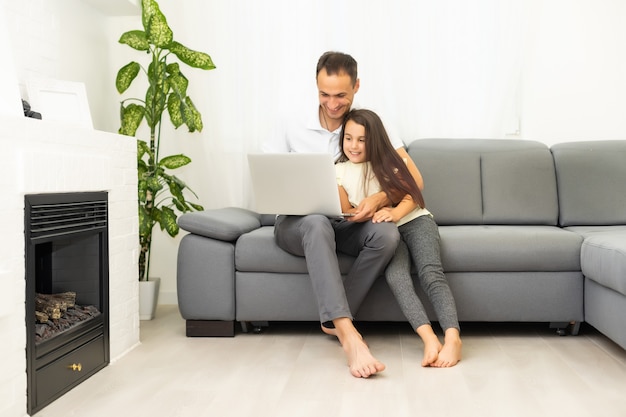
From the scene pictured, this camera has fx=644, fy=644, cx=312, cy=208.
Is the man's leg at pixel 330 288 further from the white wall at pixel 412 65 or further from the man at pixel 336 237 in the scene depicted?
the white wall at pixel 412 65

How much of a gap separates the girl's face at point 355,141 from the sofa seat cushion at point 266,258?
399mm

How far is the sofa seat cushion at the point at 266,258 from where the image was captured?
2.59m

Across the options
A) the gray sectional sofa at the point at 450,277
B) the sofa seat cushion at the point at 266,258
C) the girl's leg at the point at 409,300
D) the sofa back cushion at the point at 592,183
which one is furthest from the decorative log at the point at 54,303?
the sofa back cushion at the point at 592,183

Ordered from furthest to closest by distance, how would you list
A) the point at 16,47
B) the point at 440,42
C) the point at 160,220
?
the point at 440,42 → the point at 160,220 → the point at 16,47

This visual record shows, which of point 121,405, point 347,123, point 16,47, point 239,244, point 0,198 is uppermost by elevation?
point 16,47

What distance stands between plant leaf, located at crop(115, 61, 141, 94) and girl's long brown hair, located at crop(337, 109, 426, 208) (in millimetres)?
1255

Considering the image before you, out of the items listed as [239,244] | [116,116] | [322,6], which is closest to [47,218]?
[239,244]

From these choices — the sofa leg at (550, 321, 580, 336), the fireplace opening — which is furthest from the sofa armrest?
the sofa leg at (550, 321, 580, 336)

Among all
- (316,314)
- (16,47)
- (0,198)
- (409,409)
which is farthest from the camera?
(316,314)

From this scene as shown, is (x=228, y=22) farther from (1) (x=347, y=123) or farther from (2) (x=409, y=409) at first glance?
(2) (x=409, y=409)

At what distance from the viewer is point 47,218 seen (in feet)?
6.26

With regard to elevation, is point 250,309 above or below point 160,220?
Result: below

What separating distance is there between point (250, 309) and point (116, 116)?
1.48 metres

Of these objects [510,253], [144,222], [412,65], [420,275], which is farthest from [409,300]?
[412,65]
